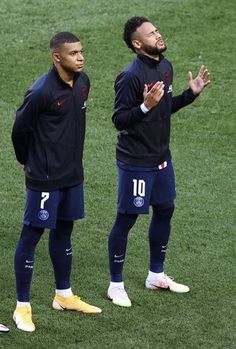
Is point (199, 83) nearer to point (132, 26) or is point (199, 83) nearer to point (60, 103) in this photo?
point (132, 26)

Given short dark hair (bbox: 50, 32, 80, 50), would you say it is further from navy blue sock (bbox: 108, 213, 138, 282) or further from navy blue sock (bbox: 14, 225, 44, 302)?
navy blue sock (bbox: 108, 213, 138, 282)

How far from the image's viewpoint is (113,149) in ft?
37.6

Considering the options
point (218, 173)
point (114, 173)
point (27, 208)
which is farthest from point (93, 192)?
point (27, 208)

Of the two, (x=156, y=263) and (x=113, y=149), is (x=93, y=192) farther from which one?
(x=156, y=263)

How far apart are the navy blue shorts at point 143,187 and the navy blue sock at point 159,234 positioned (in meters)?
0.13

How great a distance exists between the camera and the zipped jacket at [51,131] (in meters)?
7.30

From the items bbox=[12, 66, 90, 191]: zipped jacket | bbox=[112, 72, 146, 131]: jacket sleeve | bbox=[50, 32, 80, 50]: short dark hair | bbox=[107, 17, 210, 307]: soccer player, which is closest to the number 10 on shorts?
bbox=[107, 17, 210, 307]: soccer player

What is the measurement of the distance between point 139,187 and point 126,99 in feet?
2.29

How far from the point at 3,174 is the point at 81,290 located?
2.79 m

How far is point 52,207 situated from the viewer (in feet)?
24.5

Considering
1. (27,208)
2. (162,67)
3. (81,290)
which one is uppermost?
(162,67)

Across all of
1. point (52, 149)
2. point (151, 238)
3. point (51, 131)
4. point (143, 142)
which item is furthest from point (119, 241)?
point (51, 131)

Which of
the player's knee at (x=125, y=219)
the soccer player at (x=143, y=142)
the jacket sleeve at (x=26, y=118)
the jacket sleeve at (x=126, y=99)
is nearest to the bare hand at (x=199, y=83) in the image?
the soccer player at (x=143, y=142)

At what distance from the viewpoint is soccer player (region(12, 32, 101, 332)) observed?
24.1ft
